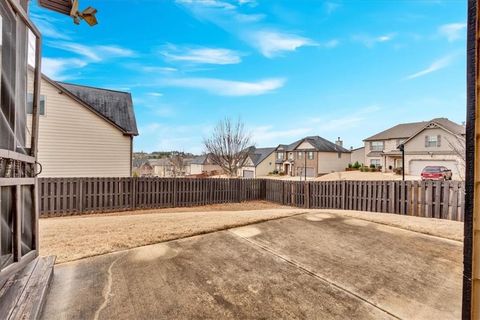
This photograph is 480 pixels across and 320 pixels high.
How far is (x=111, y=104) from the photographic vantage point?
1441 centimetres

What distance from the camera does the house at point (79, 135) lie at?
11.0m

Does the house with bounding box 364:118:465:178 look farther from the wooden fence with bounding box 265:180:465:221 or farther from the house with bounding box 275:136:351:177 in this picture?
the wooden fence with bounding box 265:180:465:221

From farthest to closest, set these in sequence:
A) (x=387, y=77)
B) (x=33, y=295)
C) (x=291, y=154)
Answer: (x=291, y=154), (x=387, y=77), (x=33, y=295)

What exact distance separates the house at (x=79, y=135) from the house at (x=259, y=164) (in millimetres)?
26325

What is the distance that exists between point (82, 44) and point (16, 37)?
13302 mm

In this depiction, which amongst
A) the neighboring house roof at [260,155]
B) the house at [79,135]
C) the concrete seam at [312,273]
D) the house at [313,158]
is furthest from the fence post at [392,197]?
the neighboring house roof at [260,155]

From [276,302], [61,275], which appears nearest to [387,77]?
[276,302]

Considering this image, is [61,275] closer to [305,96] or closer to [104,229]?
[104,229]

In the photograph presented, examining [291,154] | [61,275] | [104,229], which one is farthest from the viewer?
[291,154]

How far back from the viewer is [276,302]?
246 centimetres

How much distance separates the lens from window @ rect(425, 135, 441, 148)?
24.3 m

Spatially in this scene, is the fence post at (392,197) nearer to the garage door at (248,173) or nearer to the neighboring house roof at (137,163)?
the garage door at (248,173)

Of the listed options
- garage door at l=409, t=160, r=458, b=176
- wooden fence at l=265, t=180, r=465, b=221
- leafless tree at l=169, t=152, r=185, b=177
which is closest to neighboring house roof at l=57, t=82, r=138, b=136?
wooden fence at l=265, t=180, r=465, b=221

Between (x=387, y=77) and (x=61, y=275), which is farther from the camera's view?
(x=387, y=77)
